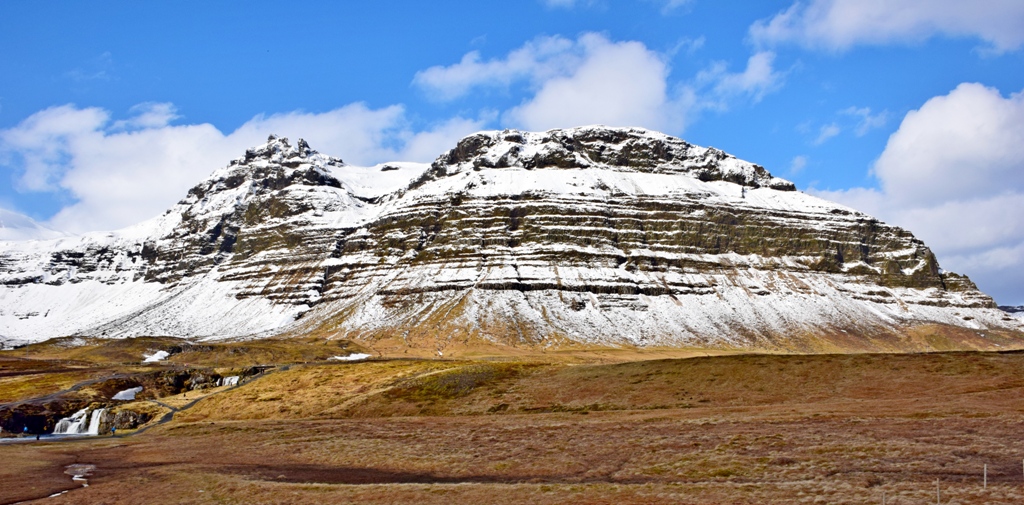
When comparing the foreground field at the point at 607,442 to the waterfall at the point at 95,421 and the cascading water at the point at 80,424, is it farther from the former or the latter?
the cascading water at the point at 80,424

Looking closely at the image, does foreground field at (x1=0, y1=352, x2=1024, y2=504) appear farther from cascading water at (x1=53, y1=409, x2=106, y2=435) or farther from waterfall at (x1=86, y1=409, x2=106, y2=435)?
cascading water at (x1=53, y1=409, x2=106, y2=435)

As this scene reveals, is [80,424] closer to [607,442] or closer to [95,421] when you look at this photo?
[95,421]

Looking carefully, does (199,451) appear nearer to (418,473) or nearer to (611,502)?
(418,473)

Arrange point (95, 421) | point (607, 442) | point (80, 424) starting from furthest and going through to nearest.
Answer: point (80, 424), point (95, 421), point (607, 442)

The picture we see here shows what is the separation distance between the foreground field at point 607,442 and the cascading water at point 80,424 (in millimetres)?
11055

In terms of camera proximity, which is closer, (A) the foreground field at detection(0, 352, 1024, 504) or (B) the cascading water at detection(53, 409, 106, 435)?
(A) the foreground field at detection(0, 352, 1024, 504)

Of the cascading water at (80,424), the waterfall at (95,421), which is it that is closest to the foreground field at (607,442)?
the waterfall at (95,421)

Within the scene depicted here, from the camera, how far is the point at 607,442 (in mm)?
48125

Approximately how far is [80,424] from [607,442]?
70.7 m

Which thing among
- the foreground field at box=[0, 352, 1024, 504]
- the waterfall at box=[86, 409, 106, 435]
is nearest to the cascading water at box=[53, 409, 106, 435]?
the waterfall at box=[86, 409, 106, 435]

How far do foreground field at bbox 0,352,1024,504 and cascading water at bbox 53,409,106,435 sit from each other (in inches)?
435

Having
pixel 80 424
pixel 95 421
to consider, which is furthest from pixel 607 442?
pixel 80 424

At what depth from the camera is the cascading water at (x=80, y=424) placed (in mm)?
89688

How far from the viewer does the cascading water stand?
89688 mm
